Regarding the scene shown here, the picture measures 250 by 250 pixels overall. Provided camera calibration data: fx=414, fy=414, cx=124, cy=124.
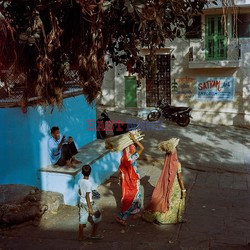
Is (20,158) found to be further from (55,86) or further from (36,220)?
(55,86)

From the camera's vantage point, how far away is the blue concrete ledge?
24.7 ft

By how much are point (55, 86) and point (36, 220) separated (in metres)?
3.68

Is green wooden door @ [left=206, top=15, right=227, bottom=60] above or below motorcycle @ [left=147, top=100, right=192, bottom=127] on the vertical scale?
above

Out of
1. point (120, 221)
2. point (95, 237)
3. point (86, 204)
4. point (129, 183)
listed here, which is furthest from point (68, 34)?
point (120, 221)

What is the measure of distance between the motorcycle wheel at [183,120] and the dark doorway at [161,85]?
1.65m

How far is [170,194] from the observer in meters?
6.64

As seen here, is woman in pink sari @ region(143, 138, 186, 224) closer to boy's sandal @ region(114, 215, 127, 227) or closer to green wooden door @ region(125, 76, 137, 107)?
boy's sandal @ region(114, 215, 127, 227)

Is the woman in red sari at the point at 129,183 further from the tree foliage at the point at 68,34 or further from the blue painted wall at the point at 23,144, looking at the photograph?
the tree foliage at the point at 68,34

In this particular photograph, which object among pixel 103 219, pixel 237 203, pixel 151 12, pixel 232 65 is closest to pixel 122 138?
pixel 103 219

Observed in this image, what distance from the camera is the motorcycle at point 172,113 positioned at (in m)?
15.8

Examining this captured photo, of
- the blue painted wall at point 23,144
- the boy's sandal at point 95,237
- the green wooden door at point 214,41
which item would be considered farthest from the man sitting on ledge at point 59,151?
the green wooden door at point 214,41

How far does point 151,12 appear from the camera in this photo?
136 inches

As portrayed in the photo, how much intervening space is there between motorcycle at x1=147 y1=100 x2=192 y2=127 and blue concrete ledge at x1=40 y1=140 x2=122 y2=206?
632cm

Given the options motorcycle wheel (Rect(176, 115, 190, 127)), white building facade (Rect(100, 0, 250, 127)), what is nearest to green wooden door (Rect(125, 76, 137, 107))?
white building facade (Rect(100, 0, 250, 127))
